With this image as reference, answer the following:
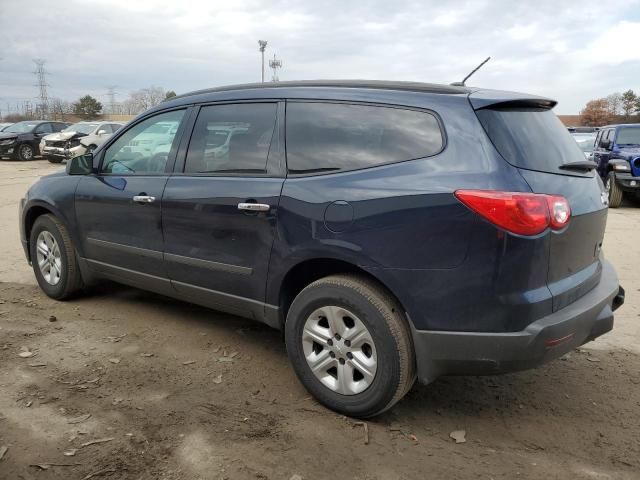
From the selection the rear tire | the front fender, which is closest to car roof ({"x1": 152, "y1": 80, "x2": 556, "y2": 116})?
the front fender

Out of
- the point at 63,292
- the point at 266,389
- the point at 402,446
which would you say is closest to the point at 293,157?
the point at 266,389

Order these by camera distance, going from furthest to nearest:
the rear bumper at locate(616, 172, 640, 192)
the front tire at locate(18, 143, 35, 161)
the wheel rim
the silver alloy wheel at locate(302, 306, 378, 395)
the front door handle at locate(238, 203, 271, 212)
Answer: the front tire at locate(18, 143, 35, 161), the rear bumper at locate(616, 172, 640, 192), the wheel rim, the front door handle at locate(238, 203, 271, 212), the silver alloy wheel at locate(302, 306, 378, 395)

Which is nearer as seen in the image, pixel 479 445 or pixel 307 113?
pixel 479 445

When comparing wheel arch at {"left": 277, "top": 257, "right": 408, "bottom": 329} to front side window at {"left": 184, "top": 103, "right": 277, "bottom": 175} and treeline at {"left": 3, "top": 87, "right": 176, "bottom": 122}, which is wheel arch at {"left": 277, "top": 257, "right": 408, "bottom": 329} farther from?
treeline at {"left": 3, "top": 87, "right": 176, "bottom": 122}

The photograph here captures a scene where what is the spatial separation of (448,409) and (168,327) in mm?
2268

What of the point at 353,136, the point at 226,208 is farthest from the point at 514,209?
the point at 226,208

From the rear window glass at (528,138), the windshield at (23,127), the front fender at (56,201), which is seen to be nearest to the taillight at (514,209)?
the rear window glass at (528,138)

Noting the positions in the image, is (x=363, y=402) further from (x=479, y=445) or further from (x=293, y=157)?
(x=293, y=157)

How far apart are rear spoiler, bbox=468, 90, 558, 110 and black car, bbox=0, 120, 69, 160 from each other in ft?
78.1

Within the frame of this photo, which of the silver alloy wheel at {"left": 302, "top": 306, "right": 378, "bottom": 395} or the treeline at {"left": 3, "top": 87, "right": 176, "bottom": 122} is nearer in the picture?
the silver alloy wheel at {"left": 302, "top": 306, "right": 378, "bottom": 395}

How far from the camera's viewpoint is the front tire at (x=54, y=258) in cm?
469

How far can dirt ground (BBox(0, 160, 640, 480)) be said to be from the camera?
2600 mm

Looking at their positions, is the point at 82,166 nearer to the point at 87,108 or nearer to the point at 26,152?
the point at 26,152

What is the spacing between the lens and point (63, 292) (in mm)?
4793
